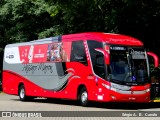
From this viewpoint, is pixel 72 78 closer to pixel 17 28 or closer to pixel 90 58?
pixel 90 58

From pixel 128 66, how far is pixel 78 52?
275 centimetres

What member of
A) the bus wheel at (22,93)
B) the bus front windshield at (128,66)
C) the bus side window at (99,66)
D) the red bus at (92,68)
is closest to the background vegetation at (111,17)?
the bus wheel at (22,93)

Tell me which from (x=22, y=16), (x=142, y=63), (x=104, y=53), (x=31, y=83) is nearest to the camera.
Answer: (x=104, y=53)

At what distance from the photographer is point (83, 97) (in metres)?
22.9

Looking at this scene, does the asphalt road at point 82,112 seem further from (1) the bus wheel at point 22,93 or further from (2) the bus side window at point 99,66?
(1) the bus wheel at point 22,93

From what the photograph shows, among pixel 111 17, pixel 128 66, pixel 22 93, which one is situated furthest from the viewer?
pixel 111 17

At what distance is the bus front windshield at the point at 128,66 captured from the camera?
69.6 feet

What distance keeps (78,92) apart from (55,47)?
330 cm

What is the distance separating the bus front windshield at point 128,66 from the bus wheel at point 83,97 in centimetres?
215

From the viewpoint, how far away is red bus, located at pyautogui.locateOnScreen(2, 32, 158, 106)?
69.5ft

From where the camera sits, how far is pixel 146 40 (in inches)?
Answer: 1391

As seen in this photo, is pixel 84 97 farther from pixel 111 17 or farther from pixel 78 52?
pixel 111 17

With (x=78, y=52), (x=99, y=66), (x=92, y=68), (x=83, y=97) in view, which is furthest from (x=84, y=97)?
(x=78, y=52)

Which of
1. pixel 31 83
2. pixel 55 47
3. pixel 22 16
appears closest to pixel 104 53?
pixel 55 47
